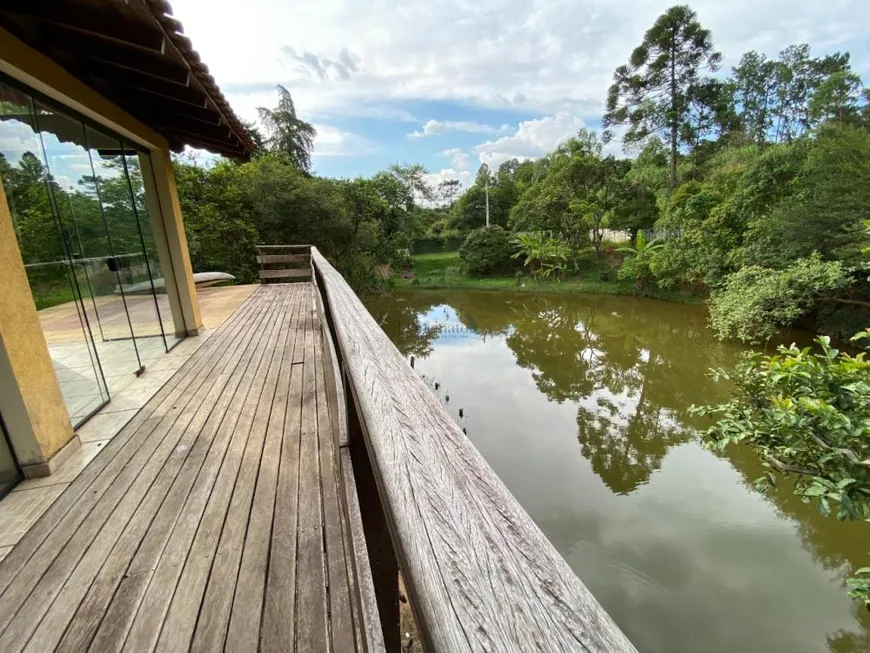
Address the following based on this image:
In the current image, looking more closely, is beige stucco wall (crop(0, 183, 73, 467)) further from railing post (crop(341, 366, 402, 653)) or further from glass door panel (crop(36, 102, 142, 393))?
railing post (crop(341, 366, 402, 653))

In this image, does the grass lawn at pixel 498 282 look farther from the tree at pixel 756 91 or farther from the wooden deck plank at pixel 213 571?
the tree at pixel 756 91

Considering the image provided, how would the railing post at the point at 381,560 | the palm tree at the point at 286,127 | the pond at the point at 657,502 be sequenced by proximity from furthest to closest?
the palm tree at the point at 286,127 → the pond at the point at 657,502 → the railing post at the point at 381,560

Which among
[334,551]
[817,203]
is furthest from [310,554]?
[817,203]

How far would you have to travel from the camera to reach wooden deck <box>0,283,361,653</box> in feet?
4.02

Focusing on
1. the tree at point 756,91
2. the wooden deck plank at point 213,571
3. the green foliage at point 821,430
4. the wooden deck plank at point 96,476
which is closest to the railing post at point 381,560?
the wooden deck plank at point 213,571

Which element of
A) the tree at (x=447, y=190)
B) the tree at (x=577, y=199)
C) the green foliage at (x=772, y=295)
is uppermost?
the tree at (x=447, y=190)

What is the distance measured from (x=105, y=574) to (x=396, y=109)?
990 inches

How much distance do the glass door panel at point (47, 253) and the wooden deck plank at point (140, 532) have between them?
870 millimetres

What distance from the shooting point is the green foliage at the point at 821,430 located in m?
2.42

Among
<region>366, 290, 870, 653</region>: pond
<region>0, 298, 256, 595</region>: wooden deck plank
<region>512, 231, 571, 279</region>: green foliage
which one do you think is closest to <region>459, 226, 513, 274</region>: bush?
<region>512, 231, 571, 279</region>: green foliage

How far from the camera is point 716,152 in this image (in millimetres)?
18922

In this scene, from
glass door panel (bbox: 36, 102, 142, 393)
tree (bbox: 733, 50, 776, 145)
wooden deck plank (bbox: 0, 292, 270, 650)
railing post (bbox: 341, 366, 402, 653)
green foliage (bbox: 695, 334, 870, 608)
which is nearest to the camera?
railing post (bbox: 341, 366, 402, 653)

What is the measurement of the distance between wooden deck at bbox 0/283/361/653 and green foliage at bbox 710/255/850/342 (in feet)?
32.8

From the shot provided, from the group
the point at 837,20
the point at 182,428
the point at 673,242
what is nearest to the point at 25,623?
the point at 182,428
